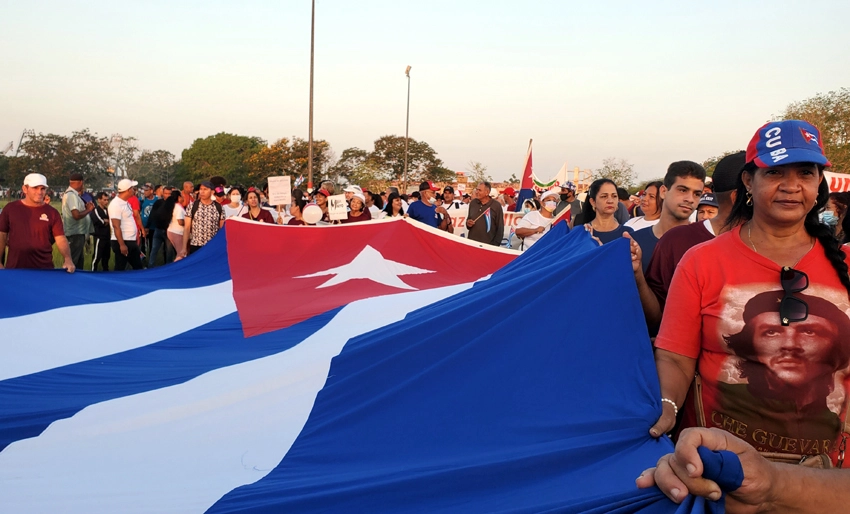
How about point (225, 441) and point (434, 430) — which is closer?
point (434, 430)

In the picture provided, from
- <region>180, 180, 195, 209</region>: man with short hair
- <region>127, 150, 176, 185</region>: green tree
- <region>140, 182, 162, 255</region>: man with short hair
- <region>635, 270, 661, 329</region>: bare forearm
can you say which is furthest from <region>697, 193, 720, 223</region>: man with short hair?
<region>127, 150, 176, 185</region>: green tree

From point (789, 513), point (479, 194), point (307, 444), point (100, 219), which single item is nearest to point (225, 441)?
point (307, 444)

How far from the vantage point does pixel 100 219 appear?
10.2 m

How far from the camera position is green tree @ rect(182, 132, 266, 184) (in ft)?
218

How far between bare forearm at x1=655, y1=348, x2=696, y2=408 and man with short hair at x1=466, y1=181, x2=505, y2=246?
7410 mm

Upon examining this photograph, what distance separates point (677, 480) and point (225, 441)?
184 centimetres

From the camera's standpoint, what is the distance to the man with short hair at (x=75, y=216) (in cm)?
919

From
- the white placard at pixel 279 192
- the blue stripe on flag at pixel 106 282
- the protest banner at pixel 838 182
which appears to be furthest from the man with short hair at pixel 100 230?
the protest banner at pixel 838 182

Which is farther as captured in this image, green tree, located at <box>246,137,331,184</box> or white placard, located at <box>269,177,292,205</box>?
green tree, located at <box>246,137,331,184</box>

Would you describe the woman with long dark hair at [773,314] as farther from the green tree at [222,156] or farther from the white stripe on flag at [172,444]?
the green tree at [222,156]

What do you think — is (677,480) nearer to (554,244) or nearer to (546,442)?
(546,442)

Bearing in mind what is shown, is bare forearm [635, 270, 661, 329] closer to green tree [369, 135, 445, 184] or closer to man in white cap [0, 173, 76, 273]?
man in white cap [0, 173, 76, 273]

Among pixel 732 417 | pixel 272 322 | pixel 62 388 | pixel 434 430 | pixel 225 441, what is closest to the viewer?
pixel 732 417

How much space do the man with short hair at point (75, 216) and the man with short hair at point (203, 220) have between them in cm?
175
